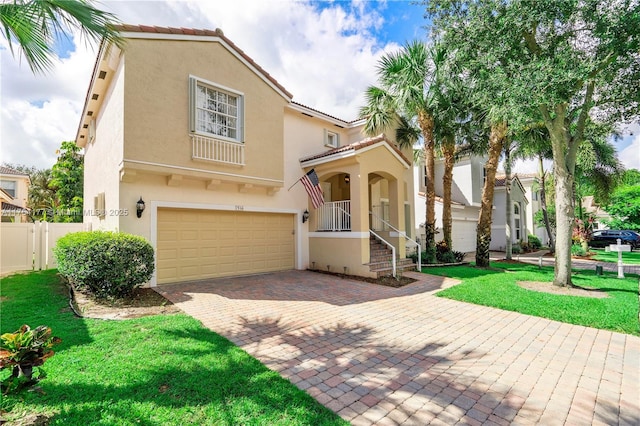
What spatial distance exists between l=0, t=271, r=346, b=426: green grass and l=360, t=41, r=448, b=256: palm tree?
40.4 feet

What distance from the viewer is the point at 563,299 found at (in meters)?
8.60

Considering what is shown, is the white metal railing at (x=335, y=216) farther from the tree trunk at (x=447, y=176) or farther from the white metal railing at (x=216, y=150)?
the tree trunk at (x=447, y=176)

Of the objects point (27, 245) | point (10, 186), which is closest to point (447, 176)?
point (27, 245)

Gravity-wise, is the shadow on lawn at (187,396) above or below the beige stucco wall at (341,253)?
below


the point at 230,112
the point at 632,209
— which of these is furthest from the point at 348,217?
the point at 632,209

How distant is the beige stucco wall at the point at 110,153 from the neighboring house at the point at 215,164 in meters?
0.04

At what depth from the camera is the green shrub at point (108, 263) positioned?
24.8 feet

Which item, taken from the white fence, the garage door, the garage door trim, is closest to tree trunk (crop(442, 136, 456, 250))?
the garage door trim

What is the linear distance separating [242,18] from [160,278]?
31.3ft

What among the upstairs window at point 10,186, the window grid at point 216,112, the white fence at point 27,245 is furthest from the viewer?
the upstairs window at point 10,186

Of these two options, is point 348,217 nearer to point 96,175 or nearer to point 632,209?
point 96,175

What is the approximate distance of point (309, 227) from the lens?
46.2 feet

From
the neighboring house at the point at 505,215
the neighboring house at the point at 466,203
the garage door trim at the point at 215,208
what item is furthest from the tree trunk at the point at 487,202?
the neighboring house at the point at 505,215

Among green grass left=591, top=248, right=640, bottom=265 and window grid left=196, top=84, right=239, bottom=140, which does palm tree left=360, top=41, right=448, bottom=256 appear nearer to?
window grid left=196, top=84, right=239, bottom=140
